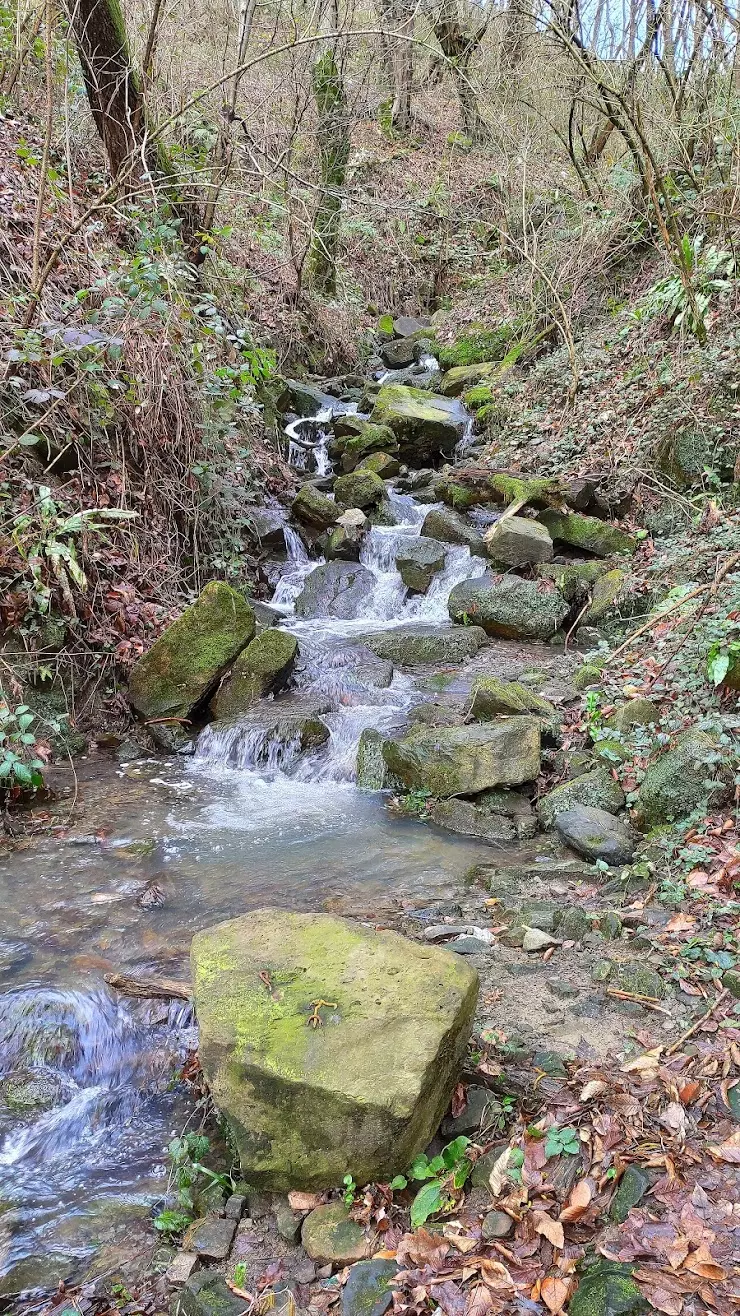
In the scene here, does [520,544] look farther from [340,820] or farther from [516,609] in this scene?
[340,820]

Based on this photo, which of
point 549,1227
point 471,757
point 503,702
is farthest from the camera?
point 503,702

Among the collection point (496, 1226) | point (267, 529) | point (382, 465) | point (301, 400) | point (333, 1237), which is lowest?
point (333, 1237)

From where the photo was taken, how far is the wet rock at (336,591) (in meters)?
9.09

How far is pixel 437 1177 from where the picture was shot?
8.27 ft

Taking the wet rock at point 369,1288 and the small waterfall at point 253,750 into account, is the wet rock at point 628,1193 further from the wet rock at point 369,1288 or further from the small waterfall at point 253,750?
the small waterfall at point 253,750

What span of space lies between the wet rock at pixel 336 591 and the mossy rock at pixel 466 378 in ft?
18.3

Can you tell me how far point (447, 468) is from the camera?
37.2 ft

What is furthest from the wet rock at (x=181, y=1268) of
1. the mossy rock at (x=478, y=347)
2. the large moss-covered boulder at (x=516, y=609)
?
the mossy rock at (x=478, y=347)

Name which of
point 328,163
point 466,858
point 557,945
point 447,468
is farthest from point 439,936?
point 328,163

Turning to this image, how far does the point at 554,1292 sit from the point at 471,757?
12.3ft

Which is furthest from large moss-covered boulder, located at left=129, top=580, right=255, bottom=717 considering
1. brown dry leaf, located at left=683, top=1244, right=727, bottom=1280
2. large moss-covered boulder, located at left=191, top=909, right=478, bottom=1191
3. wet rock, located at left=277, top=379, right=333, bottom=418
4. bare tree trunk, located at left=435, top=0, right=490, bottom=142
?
bare tree trunk, located at left=435, top=0, right=490, bottom=142

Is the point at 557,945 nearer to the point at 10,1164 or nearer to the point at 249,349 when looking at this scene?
the point at 10,1164

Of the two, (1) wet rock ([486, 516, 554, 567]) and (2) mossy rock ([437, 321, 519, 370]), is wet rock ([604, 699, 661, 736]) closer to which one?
(1) wet rock ([486, 516, 554, 567])

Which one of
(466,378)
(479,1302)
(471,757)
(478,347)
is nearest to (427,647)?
(471,757)
